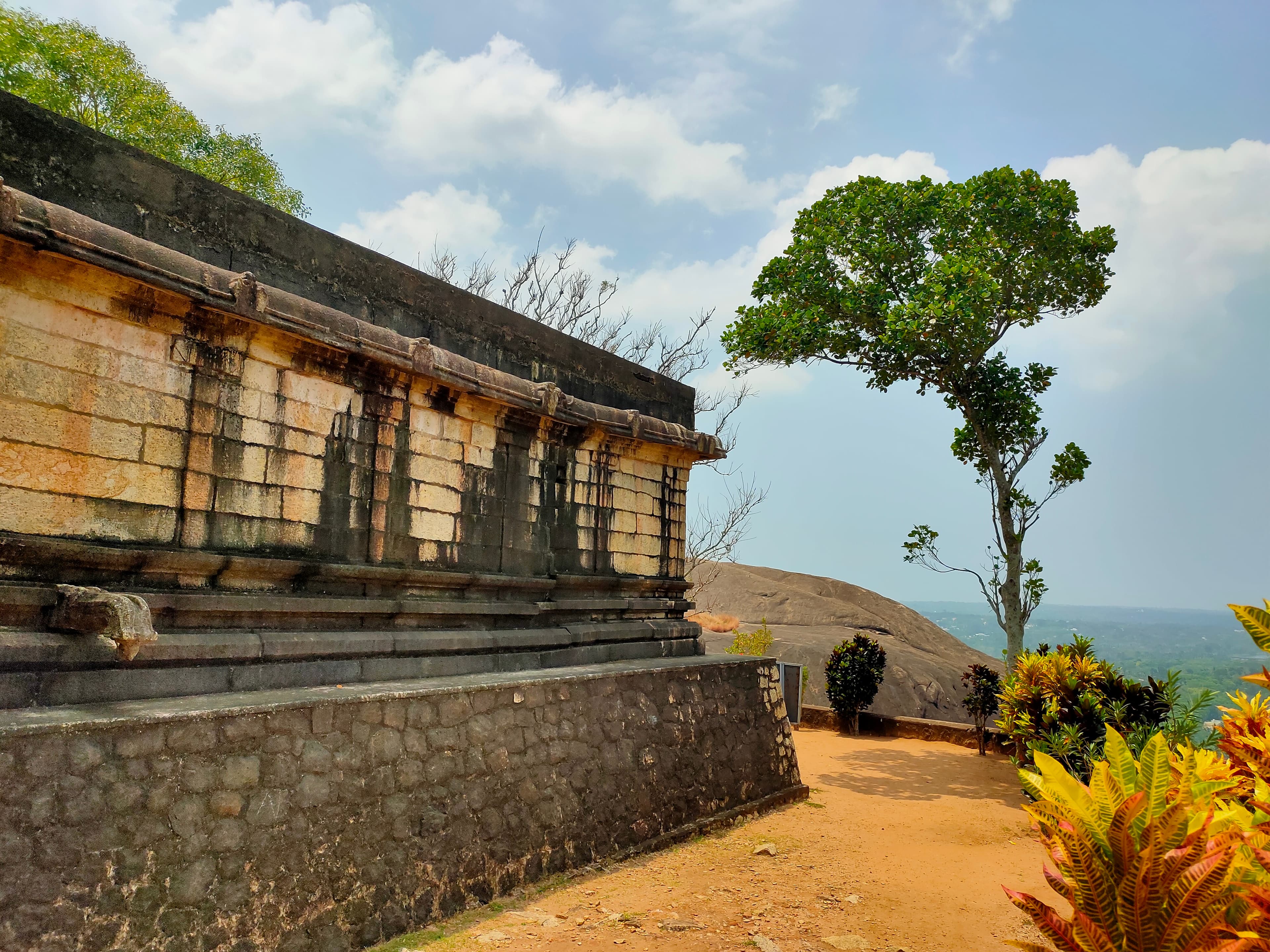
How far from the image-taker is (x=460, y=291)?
7.51 meters

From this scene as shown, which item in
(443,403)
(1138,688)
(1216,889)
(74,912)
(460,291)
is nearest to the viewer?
(1216,889)

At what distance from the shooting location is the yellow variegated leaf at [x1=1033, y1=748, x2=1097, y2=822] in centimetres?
268

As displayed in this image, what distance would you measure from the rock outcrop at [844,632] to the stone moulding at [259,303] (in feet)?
37.8

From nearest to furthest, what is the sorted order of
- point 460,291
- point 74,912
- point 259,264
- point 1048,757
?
point 1048,757, point 74,912, point 259,264, point 460,291

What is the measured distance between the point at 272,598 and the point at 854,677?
11351 mm

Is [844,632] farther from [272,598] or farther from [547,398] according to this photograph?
[272,598]

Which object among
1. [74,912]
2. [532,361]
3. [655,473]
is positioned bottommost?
[74,912]

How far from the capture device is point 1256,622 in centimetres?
281

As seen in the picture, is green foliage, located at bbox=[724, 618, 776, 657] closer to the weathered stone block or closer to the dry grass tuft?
the dry grass tuft

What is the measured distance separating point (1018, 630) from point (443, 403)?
33.8 feet

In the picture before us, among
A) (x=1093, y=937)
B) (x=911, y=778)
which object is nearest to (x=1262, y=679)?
(x=1093, y=937)

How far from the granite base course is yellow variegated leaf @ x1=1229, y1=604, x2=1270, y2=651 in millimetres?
4705

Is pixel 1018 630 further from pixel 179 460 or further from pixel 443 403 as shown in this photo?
pixel 179 460

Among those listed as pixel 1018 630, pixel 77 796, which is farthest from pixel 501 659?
pixel 1018 630
